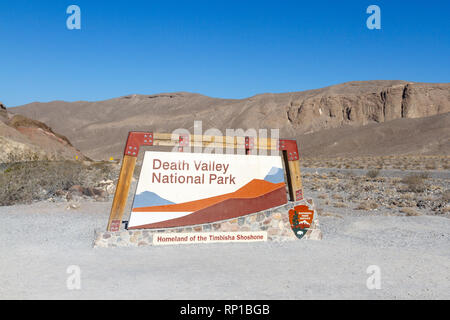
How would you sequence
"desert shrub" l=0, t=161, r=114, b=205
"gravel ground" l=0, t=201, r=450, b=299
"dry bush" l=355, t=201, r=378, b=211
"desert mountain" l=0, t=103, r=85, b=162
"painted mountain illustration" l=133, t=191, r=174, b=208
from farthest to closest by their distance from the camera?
"desert mountain" l=0, t=103, r=85, b=162 → "dry bush" l=355, t=201, r=378, b=211 → "desert shrub" l=0, t=161, r=114, b=205 → "painted mountain illustration" l=133, t=191, r=174, b=208 → "gravel ground" l=0, t=201, r=450, b=299

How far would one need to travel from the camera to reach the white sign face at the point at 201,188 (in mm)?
8523

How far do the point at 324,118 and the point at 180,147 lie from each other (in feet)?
324

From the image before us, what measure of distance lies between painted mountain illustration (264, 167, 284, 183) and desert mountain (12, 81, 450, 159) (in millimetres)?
60546

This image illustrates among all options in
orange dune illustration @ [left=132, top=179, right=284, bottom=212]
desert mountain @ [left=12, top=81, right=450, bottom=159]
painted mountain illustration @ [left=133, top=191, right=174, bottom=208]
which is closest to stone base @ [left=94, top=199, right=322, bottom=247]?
orange dune illustration @ [left=132, top=179, right=284, bottom=212]

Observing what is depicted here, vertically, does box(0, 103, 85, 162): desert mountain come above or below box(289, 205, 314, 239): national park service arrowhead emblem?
above

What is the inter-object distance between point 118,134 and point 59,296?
120537mm

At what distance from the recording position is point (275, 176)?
9.49 meters

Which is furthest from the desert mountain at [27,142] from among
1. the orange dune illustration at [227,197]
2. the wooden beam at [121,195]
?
the orange dune illustration at [227,197]

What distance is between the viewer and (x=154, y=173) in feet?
28.2

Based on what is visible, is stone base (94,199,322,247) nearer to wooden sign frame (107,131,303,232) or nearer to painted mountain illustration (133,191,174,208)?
wooden sign frame (107,131,303,232)

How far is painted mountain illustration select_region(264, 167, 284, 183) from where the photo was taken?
9438mm

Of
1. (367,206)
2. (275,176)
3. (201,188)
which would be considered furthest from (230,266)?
(367,206)

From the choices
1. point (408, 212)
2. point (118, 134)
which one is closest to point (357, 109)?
point (118, 134)
